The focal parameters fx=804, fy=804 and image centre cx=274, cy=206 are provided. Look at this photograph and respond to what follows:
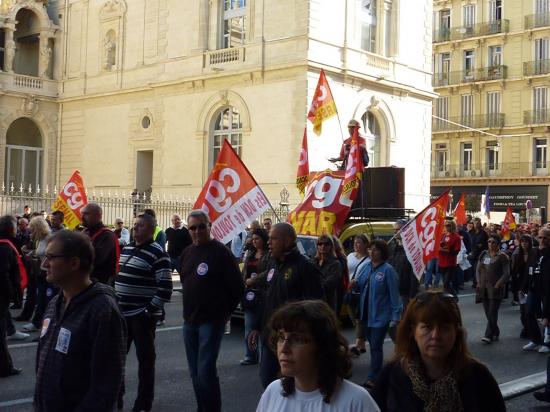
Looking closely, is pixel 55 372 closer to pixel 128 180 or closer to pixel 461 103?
pixel 128 180

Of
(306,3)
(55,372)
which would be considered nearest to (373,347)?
(55,372)

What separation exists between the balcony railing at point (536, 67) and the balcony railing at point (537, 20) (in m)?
2.10

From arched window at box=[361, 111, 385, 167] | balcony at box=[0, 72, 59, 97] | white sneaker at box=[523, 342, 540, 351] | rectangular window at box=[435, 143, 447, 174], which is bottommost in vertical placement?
white sneaker at box=[523, 342, 540, 351]

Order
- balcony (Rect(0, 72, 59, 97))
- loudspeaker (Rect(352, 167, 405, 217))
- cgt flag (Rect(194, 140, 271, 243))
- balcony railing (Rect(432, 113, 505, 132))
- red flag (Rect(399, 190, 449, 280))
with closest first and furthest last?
cgt flag (Rect(194, 140, 271, 243)), red flag (Rect(399, 190, 449, 280)), loudspeaker (Rect(352, 167, 405, 217)), balcony (Rect(0, 72, 59, 97)), balcony railing (Rect(432, 113, 505, 132))

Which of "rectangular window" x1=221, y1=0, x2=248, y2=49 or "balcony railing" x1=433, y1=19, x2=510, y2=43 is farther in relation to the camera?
"balcony railing" x1=433, y1=19, x2=510, y2=43

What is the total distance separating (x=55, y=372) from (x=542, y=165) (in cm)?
4525

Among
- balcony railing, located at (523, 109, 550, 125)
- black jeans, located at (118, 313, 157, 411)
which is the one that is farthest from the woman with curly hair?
balcony railing, located at (523, 109, 550, 125)

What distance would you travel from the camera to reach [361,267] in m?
9.64

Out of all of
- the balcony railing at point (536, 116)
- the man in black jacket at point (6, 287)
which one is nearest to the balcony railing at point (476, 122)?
the balcony railing at point (536, 116)

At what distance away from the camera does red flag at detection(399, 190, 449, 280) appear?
10.3 metres

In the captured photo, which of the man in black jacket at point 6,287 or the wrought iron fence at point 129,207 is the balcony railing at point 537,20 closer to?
the wrought iron fence at point 129,207

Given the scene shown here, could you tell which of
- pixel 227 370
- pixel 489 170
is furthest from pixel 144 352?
pixel 489 170

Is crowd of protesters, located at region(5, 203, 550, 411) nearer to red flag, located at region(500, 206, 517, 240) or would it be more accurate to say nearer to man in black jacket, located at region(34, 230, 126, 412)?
man in black jacket, located at region(34, 230, 126, 412)

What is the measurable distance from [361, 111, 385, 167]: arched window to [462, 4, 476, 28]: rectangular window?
21.3 meters
